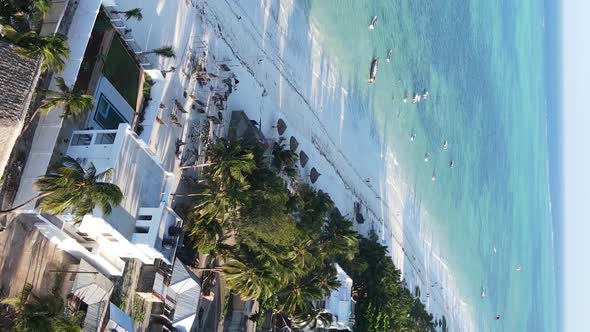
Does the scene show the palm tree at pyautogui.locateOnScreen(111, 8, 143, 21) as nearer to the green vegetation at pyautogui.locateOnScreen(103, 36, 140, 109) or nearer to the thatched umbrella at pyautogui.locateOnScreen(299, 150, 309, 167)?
the green vegetation at pyautogui.locateOnScreen(103, 36, 140, 109)

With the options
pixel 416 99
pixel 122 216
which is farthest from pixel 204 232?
pixel 416 99

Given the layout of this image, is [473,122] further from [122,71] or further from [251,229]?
[122,71]

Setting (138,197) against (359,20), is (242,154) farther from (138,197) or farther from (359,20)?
(359,20)

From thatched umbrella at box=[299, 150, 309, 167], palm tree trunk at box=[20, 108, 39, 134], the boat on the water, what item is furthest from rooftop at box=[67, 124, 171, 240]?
the boat on the water

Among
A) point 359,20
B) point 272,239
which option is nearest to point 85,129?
point 272,239

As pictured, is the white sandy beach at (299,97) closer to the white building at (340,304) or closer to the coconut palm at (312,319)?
the white building at (340,304)
